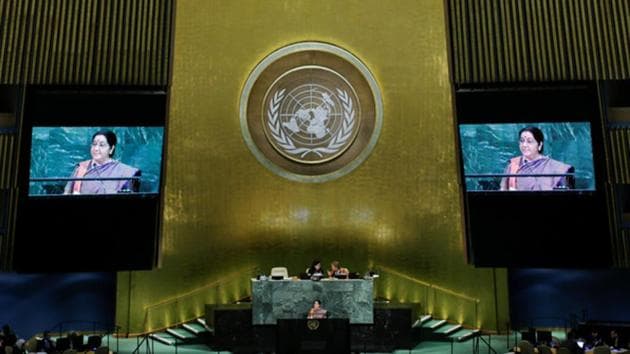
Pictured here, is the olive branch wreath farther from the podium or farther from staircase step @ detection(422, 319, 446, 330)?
the podium

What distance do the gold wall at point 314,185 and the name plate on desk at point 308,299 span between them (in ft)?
6.57

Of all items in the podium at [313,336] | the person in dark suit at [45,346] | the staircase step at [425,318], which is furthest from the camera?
the staircase step at [425,318]

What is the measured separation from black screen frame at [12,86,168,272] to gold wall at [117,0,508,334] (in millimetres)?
1713

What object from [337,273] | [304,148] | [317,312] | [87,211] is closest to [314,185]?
[304,148]

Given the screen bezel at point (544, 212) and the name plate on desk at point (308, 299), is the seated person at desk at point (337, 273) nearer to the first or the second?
the name plate on desk at point (308, 299)

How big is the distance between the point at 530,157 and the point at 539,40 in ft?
7.85

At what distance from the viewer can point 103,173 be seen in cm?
1118

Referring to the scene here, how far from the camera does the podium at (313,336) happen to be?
9.62 m

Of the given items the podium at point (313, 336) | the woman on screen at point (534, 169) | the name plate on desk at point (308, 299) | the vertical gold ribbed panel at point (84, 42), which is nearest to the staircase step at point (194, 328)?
the name plate on desk at point (308, 299)

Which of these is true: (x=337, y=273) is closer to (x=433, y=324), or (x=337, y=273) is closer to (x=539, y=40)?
(x=433, y=324)

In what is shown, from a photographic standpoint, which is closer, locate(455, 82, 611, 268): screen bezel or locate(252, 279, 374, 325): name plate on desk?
locate(455, 82, 611, 268): screen bezel

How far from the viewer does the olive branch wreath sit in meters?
13.4

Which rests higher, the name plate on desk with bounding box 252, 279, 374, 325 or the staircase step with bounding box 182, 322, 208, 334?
the name plate on desk with bounding box 252, 279, 374, 325

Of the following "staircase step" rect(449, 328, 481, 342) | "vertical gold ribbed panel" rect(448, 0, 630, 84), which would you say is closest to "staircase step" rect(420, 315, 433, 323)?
"staircase step" rect(449, 328, 481, 342)
